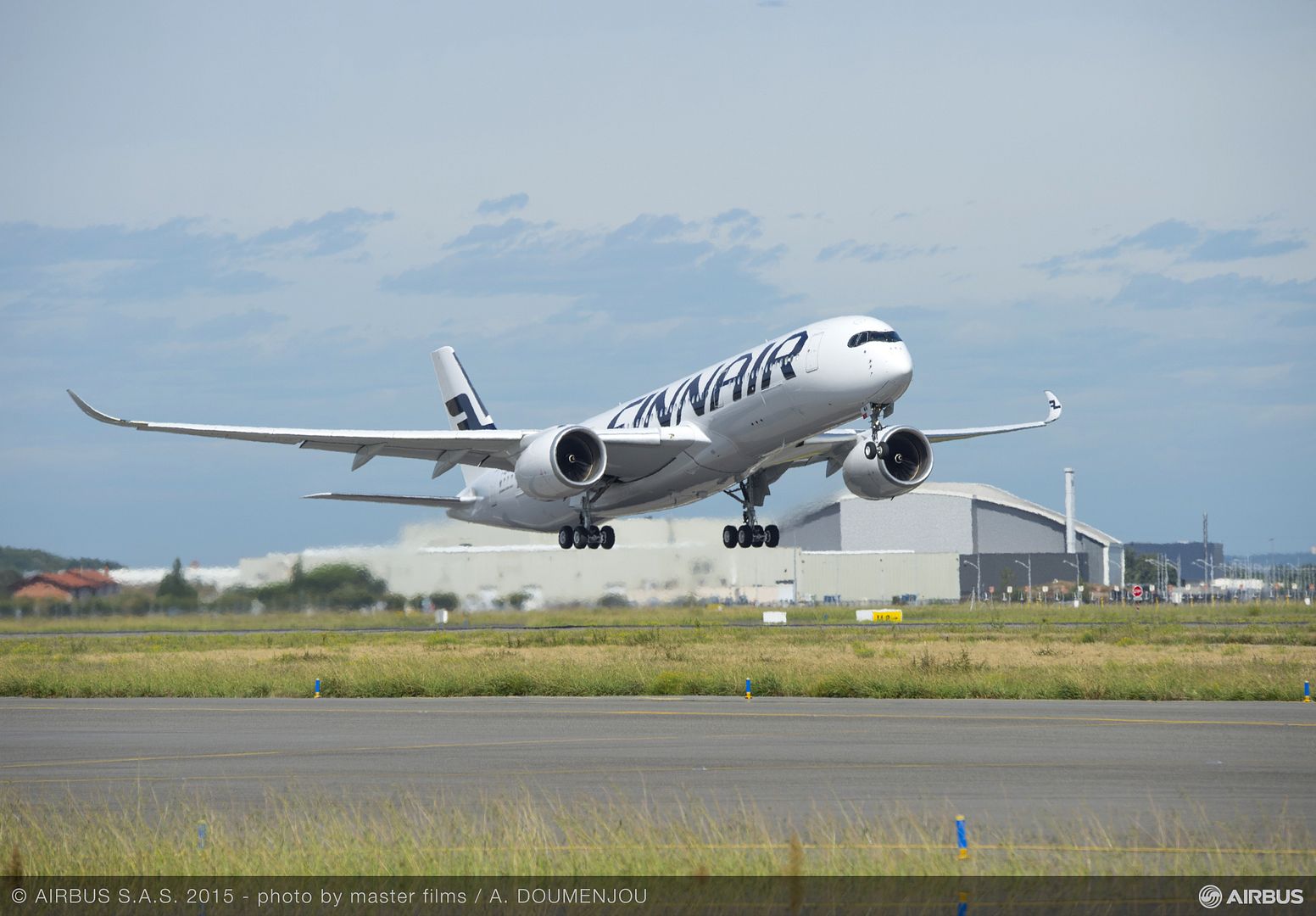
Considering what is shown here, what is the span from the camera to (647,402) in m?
45.9

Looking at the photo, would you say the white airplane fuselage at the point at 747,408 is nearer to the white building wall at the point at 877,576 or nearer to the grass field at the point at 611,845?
the grass field at the point at 611,845

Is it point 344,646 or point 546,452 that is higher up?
point 546,452

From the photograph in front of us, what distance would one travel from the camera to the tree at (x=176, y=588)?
173 ft

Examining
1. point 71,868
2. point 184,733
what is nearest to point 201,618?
point 184,733

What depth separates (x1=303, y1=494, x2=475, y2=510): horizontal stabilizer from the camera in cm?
5469

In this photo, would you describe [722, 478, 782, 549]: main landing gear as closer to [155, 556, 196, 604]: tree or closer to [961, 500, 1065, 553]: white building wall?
[155, 556, 196, 604]: tree

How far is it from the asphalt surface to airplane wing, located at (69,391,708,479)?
15.3 m

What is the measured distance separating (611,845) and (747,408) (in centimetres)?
2842

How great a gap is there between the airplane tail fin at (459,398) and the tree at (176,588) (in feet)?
36.4

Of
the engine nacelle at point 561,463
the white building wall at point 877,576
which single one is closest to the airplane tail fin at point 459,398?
the engine nacelle at point 561,463

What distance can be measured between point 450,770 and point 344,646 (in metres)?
31.1

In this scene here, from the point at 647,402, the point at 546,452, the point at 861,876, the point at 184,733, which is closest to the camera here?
the point at 861,876
